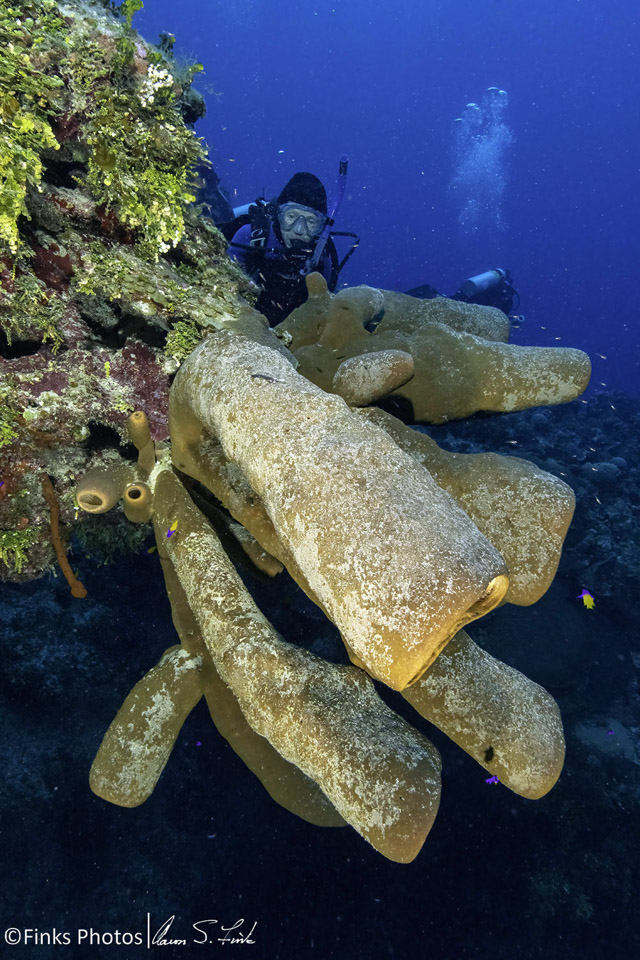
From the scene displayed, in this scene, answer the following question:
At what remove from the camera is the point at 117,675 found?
17.6 ft

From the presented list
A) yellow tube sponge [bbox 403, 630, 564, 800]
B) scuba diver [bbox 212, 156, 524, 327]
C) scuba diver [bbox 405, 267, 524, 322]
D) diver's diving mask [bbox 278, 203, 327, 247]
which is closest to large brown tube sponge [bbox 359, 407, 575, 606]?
yellow tube sponge [bbox 403, 630, 564, 800]

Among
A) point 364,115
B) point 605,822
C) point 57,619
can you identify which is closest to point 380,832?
point 57,619

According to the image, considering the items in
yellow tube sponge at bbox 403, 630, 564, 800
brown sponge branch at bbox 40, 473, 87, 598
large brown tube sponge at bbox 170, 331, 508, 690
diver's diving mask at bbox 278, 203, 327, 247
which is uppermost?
diver's diving mask at bbox 278, 203, 327, 247

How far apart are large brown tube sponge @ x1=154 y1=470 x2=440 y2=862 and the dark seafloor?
264 centimetres

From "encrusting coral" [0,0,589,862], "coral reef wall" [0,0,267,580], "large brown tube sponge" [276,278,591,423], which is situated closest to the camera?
"encrusting coral" [0,0,589,862]

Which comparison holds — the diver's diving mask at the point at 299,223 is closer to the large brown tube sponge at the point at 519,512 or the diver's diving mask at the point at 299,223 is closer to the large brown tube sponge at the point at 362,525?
the large brown tube sponge at the point at 519,512

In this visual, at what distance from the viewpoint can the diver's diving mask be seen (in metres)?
6.67

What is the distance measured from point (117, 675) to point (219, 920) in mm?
2689

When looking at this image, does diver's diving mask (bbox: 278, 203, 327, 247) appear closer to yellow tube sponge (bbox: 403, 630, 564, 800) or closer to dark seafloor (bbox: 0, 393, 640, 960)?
dark seafloor (bbox: 0, 393, 640, 960)

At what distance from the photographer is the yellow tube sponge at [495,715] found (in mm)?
2025

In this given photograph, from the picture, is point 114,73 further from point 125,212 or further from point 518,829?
point 518,829

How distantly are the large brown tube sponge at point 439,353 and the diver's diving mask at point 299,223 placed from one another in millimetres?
2817

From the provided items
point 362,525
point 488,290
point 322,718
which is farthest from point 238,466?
point 488,290

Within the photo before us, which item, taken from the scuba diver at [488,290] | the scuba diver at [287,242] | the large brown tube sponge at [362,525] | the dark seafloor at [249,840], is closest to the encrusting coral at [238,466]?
the large brown tube sponge at [362,525]
